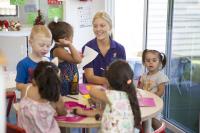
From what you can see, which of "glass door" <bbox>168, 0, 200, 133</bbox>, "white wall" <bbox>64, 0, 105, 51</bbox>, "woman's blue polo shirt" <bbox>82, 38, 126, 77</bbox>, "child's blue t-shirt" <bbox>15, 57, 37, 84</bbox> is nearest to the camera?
"child's blue t-shirt" <bbox>15, 57, 37, 84</bbox>

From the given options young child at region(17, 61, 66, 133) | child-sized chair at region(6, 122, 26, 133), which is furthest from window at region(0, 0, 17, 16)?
child-sized chair at region(6, 122, 26, 133)

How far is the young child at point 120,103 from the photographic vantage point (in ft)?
5.74

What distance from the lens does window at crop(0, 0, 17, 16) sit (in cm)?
457

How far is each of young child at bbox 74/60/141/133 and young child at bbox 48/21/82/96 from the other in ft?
1.91

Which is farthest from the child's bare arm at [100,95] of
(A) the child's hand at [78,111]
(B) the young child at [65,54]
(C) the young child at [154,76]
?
(C) the young child at [154,76]

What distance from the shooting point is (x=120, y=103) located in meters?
1.76

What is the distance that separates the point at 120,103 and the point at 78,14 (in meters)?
3.22

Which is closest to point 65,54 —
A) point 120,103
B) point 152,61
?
point 120,103

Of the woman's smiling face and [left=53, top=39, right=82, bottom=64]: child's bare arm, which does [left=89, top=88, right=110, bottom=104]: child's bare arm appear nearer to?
[left=53, top=39, right=82, bottom=64]: child's bare arm

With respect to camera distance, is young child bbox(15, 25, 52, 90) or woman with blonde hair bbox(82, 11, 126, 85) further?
woman with blonde hair bbox(82, 11, 126, 85)

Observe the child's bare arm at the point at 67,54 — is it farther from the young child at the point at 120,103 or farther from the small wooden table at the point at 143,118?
the young child at the point at 120,103

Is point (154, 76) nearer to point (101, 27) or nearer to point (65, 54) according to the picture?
point (101, 27)

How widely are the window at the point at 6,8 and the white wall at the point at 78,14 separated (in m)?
0.71

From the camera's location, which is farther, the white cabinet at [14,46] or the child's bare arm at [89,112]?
the white cabinet at [14,46]
